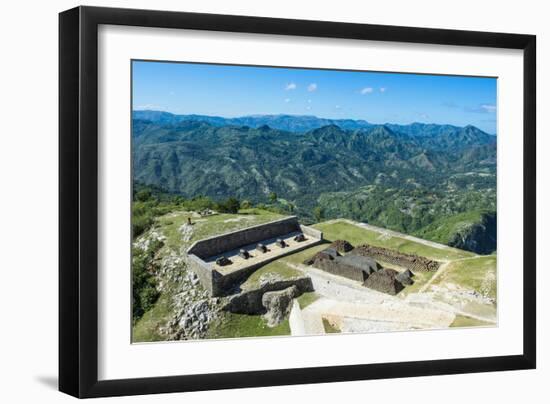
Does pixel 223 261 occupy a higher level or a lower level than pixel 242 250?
lower

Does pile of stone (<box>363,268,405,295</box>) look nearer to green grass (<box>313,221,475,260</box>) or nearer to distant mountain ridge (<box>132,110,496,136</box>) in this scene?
green grass (<box>313,221,475,260</box>)

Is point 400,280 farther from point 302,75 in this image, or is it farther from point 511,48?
point 511,48

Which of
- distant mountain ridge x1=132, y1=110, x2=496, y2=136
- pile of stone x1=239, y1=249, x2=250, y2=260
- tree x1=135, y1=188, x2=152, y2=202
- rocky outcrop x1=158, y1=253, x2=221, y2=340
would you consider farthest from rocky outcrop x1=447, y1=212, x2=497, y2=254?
tree x1=135, y1=188, x2=152, y2=202

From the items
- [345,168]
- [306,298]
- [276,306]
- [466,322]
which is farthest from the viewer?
[345,168]

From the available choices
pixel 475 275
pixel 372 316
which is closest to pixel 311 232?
pixel 372 316

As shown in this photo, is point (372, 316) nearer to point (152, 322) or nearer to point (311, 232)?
point (311, 232)

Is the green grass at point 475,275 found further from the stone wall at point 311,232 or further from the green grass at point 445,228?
the stone wall at point 311,232

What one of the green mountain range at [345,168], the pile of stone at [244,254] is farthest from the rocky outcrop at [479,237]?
the pile of stone at [244,254]

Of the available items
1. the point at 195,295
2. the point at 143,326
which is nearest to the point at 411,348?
the point at 195,295
